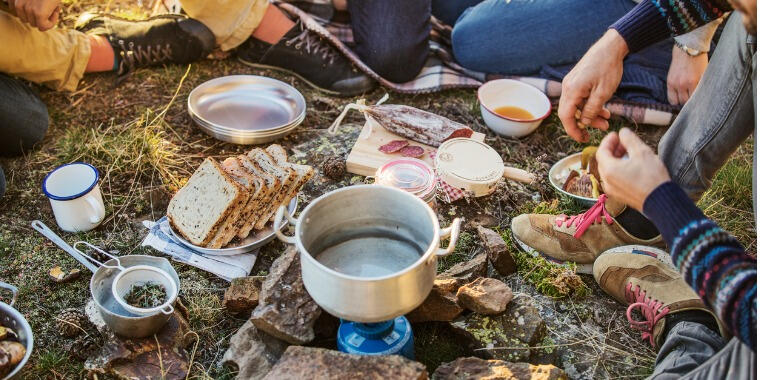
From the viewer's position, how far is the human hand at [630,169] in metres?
1.64

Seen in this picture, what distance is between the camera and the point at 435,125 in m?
3.19

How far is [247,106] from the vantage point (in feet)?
11.3

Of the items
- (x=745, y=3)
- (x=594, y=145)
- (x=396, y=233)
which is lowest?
(x=594, y=145)

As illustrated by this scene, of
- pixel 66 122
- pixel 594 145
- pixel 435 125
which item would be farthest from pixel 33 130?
pixel 594 145

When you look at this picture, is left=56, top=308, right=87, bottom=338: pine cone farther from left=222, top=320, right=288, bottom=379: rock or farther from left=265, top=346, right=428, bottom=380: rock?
left=265, top=346, right=428, bottom=380: rock

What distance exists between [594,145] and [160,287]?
2307 millimetres

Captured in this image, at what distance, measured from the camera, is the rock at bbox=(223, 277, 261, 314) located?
7.52 ft

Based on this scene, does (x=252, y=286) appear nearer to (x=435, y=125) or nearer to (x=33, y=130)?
(x=435, y=125)

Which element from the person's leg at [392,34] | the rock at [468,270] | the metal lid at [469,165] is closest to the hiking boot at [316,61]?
the person's leg at [392,34]

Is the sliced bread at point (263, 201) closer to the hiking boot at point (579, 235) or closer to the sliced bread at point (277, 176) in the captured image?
the sliced bread at point (277, 176)

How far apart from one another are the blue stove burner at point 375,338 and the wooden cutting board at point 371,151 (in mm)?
1116

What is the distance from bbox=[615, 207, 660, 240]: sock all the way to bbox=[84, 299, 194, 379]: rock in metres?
1.81

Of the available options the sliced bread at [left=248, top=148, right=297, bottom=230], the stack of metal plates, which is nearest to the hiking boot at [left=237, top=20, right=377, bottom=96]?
the stack of metal plates

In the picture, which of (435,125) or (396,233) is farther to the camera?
(435,125)
